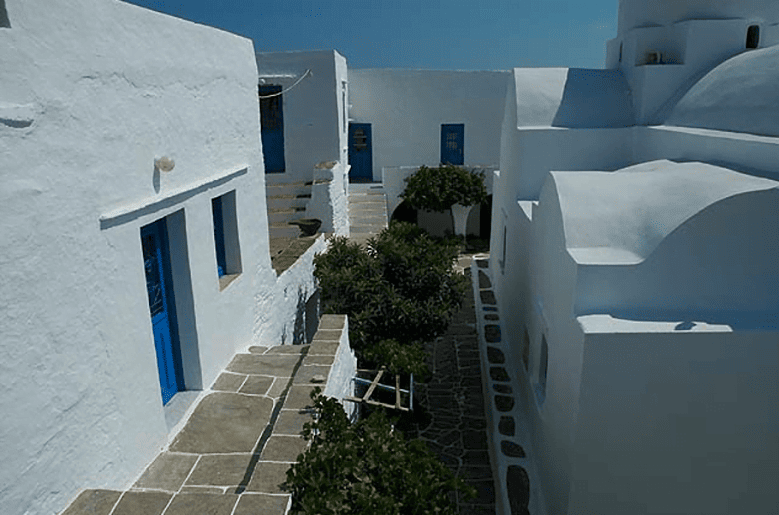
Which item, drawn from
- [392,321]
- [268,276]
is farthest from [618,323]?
[268,276]

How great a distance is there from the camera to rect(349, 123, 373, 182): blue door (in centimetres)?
1819

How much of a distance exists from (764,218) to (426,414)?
17.3 feet

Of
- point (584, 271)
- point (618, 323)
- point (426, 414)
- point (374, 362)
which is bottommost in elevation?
point (426, 414)

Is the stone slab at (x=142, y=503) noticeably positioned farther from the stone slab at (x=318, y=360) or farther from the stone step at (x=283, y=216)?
the stone step at (x=283, y=216)

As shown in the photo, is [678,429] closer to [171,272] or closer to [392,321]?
[392,321]

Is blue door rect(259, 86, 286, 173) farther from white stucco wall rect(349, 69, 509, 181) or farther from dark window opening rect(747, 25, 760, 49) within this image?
dark window opening rect(747, 25, 760, 49)

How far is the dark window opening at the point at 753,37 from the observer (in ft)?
30.1

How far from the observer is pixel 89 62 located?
11.8ft

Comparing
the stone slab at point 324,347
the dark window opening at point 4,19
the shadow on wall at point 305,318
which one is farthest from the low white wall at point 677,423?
the shadow on wall at point 305,318

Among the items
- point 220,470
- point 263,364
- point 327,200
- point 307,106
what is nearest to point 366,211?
point 307,106

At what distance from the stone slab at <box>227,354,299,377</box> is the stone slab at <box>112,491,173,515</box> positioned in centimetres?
227

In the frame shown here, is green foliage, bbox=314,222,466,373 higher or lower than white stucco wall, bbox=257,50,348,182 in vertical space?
lower

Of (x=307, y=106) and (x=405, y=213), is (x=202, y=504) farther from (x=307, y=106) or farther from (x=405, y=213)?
(x=405, y=213)

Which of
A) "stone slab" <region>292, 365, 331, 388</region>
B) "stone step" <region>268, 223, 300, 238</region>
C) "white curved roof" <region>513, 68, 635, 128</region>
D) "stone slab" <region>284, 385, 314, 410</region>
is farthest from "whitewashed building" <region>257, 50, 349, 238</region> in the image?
"stone slab" <region>284, 385, 314, 410</region>
